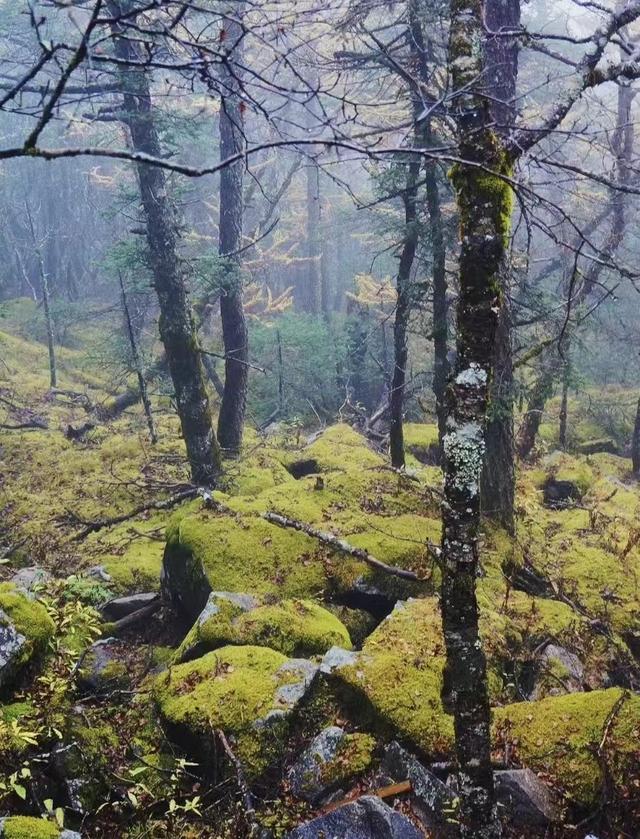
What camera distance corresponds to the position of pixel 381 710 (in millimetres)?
4488

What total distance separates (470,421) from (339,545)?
12.9 ft

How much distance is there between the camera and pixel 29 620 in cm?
486

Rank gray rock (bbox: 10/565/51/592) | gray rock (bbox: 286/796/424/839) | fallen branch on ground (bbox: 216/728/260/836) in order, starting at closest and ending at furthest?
1. gray rock (bbox: 286/796/424/839)
2. fallen branch on ground (bbox: 216/728/260/836)
3. gray rock (bbox: 10/565/51/592)

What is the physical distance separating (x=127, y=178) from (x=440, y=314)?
23754mm

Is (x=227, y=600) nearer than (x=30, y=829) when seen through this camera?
No

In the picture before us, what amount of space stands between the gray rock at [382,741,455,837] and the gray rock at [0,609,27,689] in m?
2.86

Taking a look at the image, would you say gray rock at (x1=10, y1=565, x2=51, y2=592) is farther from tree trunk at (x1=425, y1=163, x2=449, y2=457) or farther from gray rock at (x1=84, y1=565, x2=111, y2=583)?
tree trunk at (x1=425, y1=163, x2=449, y2=457)

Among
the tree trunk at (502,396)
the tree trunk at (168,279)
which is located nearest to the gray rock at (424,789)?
the tree trunk at (502,396)

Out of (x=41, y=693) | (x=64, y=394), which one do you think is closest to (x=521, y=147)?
(x=41, y=693)

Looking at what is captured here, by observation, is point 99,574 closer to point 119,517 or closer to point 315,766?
point 119,517

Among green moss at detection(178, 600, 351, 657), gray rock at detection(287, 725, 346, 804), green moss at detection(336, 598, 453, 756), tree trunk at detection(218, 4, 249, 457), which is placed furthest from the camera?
tree trunk at detection(218, 4, 249, 457)

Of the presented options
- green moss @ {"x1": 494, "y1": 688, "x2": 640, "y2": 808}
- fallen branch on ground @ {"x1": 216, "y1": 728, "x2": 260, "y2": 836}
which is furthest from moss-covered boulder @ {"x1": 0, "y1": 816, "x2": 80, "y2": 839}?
green moss @ {"x1": 494, "y1": 688, "x2": 640, "y2": 808}

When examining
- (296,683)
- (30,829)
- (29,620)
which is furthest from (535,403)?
(30,829)

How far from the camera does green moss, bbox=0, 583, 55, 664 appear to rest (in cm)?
471
